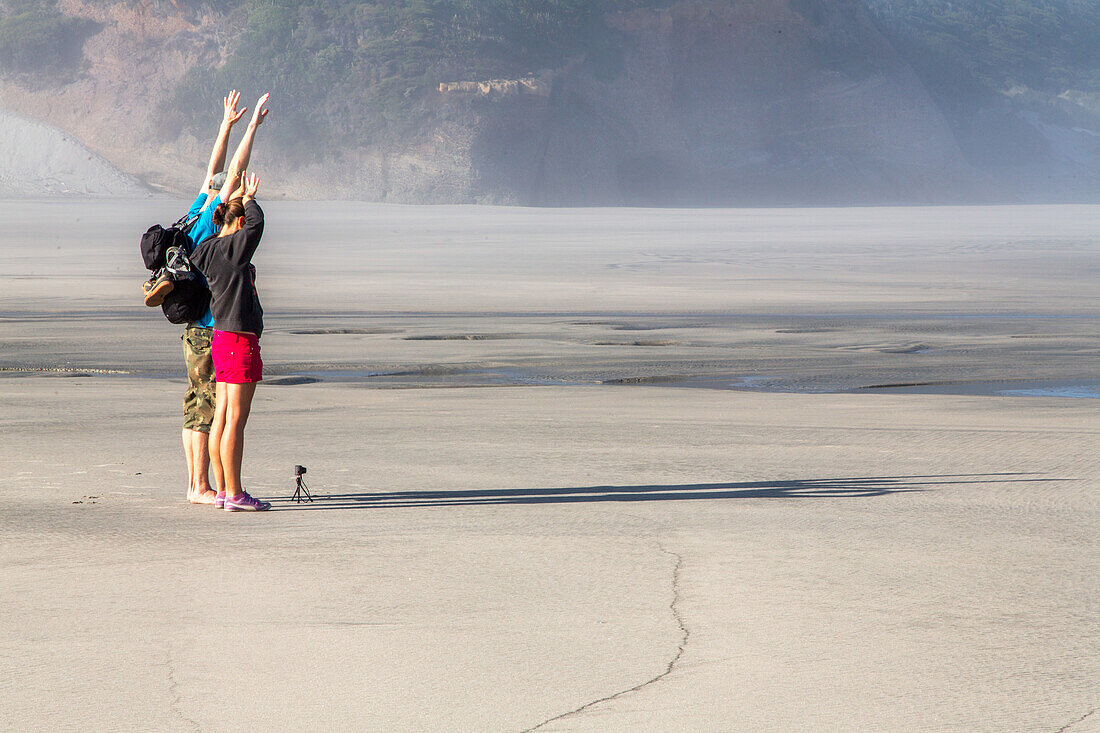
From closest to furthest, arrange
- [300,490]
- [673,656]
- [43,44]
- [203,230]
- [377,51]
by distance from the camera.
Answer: [673,656] → [203,230] → [300,490] → [377,51] → [43,44]

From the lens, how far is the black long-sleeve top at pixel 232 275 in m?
6.55

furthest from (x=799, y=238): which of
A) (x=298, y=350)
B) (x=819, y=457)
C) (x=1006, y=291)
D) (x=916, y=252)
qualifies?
(x=819, y=457)

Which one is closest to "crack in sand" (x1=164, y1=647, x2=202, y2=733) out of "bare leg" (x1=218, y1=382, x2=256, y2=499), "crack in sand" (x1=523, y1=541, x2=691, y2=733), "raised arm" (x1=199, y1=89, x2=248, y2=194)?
"crack in sand" (x1=523, y1=541, x2=691, y2=733)

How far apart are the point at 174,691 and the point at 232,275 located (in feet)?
8.57

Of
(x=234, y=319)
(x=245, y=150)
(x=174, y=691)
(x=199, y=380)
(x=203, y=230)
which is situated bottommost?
(x=174, y=691)

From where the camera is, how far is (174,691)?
173 inches

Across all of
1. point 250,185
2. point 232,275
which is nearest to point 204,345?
point 232,275

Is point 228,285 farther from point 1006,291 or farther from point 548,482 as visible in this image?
point 1006,291

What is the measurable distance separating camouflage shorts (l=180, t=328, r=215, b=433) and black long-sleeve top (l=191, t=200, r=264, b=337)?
312 mm

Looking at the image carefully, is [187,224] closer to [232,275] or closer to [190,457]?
[232,275]

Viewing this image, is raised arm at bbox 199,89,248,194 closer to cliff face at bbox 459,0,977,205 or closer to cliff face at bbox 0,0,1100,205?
cliff face at bbox 0,0,1100,205

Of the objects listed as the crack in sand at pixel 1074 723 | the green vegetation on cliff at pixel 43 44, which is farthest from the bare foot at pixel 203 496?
the green vegetation on cliff at pixel 43 44

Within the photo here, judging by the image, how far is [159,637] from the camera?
494 cm

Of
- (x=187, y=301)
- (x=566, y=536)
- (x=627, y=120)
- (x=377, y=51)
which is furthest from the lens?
(x=627, y=120)
